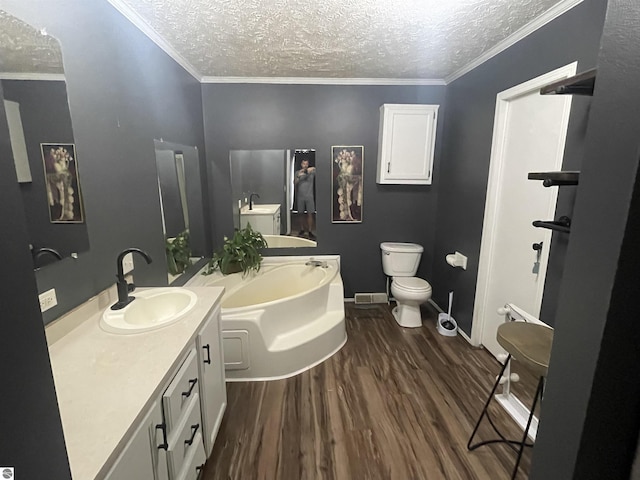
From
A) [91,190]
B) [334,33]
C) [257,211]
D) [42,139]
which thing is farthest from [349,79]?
[42,139]

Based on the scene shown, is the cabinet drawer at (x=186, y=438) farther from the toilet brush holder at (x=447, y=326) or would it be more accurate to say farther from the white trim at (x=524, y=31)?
the white trim at (x=524, y=31)

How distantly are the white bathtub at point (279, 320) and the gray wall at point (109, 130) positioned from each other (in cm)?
69

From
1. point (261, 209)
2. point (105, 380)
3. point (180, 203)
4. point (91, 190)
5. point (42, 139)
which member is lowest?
point (105, 380)

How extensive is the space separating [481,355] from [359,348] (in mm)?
1045

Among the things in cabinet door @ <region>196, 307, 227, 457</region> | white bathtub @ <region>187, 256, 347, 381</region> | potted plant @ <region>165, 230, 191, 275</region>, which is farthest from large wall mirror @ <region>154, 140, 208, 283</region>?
cabinet door @ <region>196, 307, 227, 457</region>

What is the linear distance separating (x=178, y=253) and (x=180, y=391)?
1447 millimetres

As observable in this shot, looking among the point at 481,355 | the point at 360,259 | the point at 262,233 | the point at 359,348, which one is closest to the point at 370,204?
the point at 360,259

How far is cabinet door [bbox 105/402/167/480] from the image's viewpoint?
821 millimetres

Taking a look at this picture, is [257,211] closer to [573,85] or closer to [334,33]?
[334,33]

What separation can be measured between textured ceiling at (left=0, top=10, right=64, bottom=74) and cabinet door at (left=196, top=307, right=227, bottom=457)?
4.17ft

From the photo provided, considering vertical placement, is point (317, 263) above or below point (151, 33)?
below

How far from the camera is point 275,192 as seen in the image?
3.31m

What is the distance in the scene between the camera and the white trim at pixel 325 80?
3078 mm

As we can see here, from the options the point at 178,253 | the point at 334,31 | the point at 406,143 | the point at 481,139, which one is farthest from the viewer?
the point at 406,143
